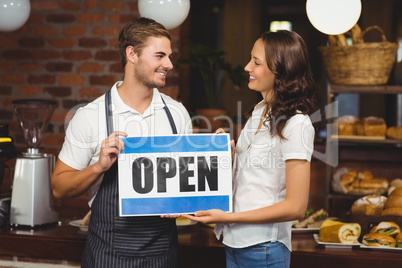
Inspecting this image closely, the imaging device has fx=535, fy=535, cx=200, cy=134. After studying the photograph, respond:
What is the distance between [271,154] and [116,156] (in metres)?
0.51

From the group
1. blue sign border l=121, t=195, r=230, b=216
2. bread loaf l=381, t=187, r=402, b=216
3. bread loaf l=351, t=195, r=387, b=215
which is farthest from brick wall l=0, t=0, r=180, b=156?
blue sign border l=121, t=195, r=230, b=216

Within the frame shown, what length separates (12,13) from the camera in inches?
101

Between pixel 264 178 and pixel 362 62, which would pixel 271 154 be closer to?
pixel 264 178

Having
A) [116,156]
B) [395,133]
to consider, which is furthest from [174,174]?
[395,133]

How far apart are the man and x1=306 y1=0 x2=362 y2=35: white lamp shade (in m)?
1.07

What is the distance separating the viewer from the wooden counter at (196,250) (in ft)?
6.75

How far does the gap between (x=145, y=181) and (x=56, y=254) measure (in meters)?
0.71

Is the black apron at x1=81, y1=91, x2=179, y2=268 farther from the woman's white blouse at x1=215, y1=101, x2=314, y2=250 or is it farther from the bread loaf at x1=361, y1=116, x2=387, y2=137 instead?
the bread loaf at x1=361, y1=116, x2=387, y2=137

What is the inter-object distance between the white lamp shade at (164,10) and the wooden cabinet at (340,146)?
1.29m

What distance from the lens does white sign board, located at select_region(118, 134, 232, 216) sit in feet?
5.82

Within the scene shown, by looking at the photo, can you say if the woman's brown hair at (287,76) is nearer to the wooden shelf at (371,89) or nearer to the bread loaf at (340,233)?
the bread loaf at (340,233)

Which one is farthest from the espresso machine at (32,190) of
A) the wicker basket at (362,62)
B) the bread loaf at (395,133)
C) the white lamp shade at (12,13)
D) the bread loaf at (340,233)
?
the bread loaf at (395,133)

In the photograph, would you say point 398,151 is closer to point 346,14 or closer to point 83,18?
point 346,14

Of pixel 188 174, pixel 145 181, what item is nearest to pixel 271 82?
pixel 188 174
